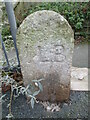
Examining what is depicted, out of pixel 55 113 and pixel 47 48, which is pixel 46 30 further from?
pixel 55 113

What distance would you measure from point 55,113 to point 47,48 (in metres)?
0.70

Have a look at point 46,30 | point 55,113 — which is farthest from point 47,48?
point 55,113

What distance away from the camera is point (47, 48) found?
136 cm

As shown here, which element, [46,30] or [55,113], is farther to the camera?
[55,113]

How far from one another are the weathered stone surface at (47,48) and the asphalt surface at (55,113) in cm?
23

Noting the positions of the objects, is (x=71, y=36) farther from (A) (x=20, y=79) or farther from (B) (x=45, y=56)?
(A) (x=20, y=79)

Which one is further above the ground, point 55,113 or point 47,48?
point 47,48

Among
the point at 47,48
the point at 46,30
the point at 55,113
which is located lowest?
the point at 55,113

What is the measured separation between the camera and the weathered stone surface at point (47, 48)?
126 cm

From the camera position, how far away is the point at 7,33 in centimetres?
334

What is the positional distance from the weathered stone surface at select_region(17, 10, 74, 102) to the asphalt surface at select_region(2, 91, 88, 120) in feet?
0.74

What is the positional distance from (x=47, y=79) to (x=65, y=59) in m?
0.29

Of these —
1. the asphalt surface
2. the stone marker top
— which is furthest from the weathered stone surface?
the asphalt surface

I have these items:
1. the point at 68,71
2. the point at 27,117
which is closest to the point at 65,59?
the point at 68,71
